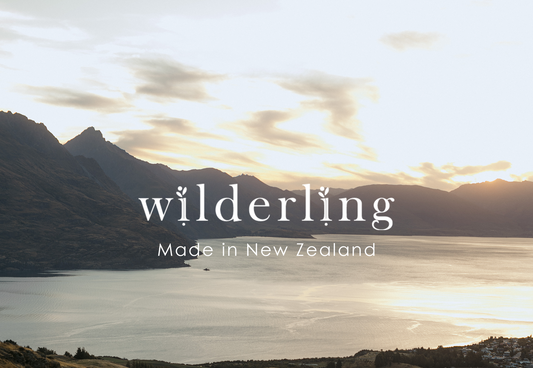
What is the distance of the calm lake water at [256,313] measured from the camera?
78.0m

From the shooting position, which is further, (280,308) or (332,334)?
(280,308)

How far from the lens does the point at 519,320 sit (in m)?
98.1

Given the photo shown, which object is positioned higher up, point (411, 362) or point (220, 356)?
point (411, 362)

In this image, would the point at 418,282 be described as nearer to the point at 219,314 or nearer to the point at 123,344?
the point at 219,314

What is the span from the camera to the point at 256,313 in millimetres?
104750

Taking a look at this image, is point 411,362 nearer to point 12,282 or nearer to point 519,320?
point 519,320

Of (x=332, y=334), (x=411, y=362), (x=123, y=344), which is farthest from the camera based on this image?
(x=332, y=334)

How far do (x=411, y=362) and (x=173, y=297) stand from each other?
3419 inches

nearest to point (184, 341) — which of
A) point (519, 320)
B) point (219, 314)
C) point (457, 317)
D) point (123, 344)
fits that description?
point (123, 344)

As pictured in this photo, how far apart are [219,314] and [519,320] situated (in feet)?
215

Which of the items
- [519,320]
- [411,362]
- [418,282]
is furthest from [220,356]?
[418,282]

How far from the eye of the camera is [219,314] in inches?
4104

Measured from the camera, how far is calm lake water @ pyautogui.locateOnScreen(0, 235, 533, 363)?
78000 mm

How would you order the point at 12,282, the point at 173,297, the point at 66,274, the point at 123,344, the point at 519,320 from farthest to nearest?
the point at 66,274
the point at 12,282
the point at 173,297
the point at 519,320
the point at 123,344
